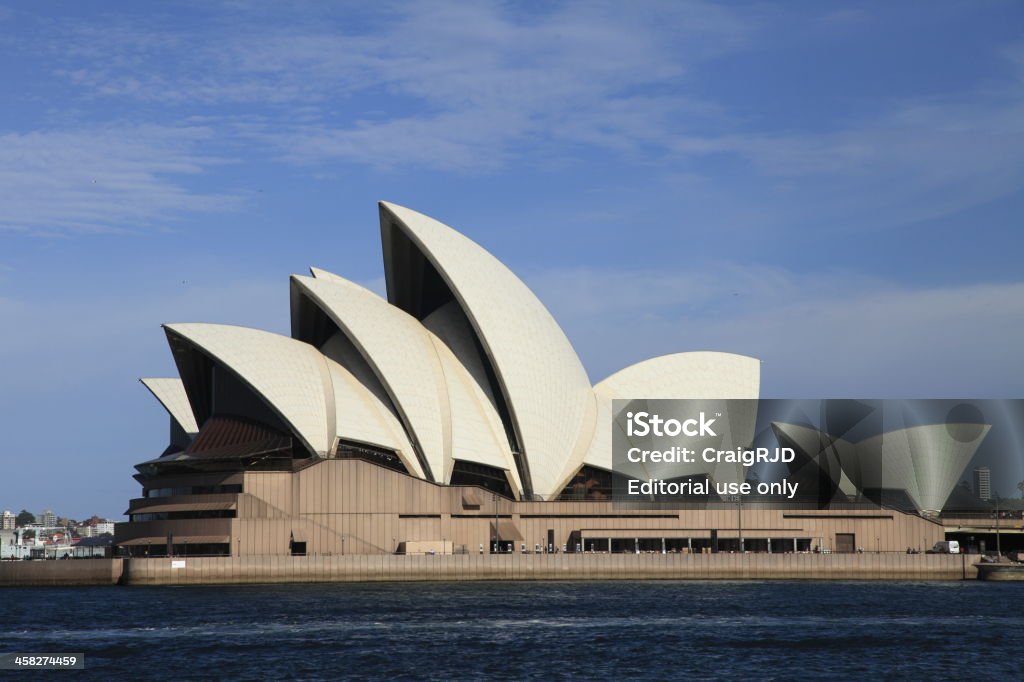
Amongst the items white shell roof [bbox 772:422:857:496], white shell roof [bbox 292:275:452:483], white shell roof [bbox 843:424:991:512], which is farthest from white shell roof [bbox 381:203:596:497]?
white shell roof [bbox 843:424:991:512]

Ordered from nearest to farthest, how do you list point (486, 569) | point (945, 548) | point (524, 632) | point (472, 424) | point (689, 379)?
1. point (524, 632)
2. point (486, 569)
3. point (472, 424)
4. point (945, 548)
5. point (689, 379)

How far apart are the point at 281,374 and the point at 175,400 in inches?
647

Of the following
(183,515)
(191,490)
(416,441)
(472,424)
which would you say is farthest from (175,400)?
(472,424)

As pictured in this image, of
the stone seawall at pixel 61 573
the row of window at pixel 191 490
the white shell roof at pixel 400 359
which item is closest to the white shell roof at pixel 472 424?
the white shell roof at pixel 400 359

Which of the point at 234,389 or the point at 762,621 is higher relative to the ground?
the point at 234,389

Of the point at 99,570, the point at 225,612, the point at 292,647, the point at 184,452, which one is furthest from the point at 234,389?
the point at 292,647

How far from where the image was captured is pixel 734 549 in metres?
84.2

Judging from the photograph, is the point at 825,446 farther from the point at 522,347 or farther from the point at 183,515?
the point at 183,515

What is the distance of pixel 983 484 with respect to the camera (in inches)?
3686

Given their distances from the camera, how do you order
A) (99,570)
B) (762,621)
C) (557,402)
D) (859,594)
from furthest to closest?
(557,402), (99,570), (859,594), (762,621)

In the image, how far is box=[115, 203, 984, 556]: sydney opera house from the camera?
77.6m

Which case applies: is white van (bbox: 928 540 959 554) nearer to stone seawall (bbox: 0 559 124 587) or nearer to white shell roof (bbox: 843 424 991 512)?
white shell roof (bbox: 843 424 991 512)

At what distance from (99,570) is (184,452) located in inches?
329

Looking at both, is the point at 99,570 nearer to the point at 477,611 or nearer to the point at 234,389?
the point at 234,389
